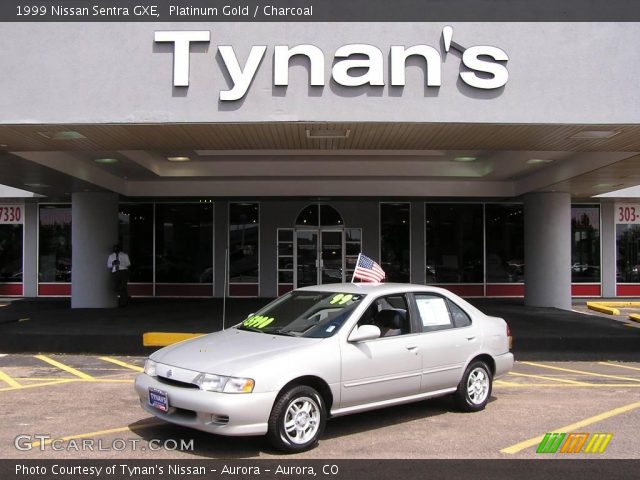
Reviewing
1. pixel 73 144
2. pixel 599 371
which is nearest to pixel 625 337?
pixel 599 371

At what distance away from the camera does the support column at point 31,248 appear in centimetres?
2058

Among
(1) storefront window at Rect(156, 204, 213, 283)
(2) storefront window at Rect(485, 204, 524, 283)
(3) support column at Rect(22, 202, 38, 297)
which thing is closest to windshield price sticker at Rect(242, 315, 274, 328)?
(1) storefront window at Rect(156, 204, 213, 283)

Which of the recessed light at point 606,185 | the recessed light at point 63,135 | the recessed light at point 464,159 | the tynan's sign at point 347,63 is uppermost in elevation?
the tynan's sign at point 347,63

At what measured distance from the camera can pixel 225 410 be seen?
4.96 m

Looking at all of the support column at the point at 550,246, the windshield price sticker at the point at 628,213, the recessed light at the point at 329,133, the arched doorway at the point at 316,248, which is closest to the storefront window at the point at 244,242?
the arched doorway at the point at 316,248

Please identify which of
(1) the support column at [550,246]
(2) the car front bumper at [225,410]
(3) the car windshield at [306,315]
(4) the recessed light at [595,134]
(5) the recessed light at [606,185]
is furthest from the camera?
(1) the support column at [550,246]

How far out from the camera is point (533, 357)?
35.0 ft

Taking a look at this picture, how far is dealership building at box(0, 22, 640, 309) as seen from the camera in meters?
9.12

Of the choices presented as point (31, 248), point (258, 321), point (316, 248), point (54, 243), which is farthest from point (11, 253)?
point (258, 321)

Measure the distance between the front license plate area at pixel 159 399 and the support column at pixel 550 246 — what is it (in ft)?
44.1

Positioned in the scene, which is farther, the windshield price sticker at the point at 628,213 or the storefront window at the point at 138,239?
the windshield price sticker at the point at 628,213

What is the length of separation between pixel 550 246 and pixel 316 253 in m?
7.50

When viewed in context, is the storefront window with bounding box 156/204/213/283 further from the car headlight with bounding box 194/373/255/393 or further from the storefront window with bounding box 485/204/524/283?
the car headlight with bounding box 194/373/255/393
